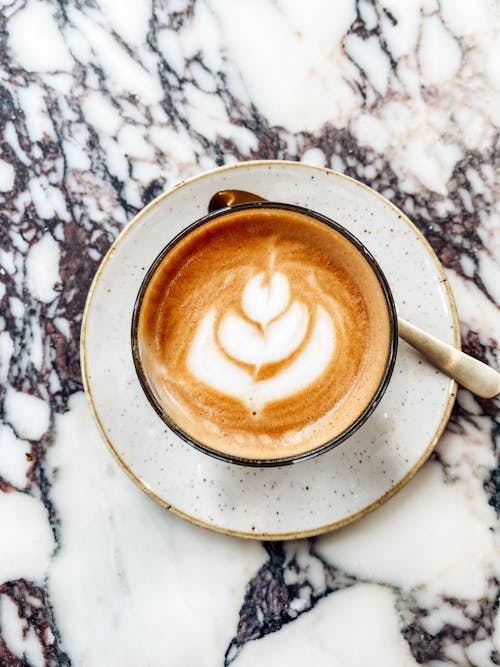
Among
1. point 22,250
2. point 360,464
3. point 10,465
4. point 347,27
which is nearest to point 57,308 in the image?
point 22,250

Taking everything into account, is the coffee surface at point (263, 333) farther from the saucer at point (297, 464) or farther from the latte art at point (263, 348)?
the saucer at point (297, 464)

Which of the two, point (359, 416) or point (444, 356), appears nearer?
point (359, 416)

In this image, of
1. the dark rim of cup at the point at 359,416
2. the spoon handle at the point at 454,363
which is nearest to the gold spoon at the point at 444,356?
the spoon handle at the point at 454,363

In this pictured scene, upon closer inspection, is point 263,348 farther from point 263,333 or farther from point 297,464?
point 297,464

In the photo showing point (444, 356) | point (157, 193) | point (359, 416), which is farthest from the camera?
point (157, 193)

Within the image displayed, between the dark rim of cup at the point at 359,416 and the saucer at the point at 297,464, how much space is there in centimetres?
13

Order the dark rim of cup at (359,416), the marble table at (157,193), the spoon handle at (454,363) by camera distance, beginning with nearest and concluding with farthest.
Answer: the dark rim of cup at (359,416) → the spoon handle at (454,363) → the marble table at (157,193)

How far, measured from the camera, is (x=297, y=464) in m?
1.51

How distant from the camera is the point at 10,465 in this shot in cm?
165

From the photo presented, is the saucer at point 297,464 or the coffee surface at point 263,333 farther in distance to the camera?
the saucer at point 297,464

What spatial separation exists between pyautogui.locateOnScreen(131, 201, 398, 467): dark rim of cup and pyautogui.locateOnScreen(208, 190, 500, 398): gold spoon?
10 centimetres

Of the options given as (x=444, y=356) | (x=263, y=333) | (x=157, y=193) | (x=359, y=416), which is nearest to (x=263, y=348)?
(x=263, y=333)

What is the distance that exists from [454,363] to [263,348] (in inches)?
14.2

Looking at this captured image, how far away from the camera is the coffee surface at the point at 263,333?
1384 mm
